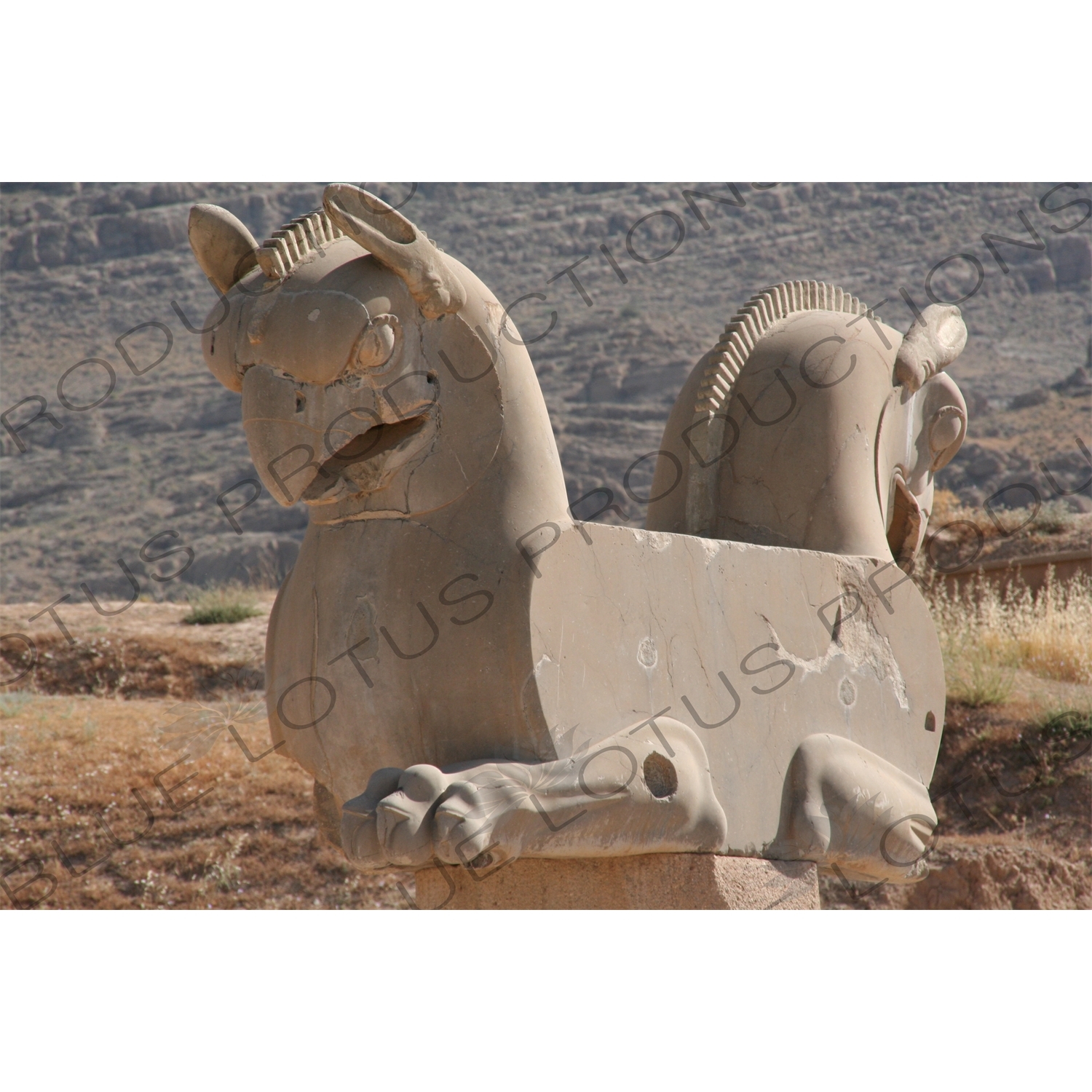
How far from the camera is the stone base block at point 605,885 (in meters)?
3.24

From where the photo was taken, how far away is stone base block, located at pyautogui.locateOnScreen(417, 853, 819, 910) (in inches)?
128

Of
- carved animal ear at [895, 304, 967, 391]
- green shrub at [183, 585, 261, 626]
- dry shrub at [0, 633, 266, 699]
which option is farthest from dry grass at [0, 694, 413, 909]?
carved animal ear at [895, 304, 967, 391]

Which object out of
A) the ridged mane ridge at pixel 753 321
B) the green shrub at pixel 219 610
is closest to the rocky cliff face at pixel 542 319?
the green shrub at pixel 219 610

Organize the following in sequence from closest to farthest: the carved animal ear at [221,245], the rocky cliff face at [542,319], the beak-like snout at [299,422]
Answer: the beak-like snout at [299,422]
the carved animal ear at [221,245]
the rocky cliff face at [542,319]

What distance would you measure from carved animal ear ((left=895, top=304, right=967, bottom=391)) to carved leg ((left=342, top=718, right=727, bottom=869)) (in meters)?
1.61

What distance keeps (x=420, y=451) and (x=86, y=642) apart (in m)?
7.98

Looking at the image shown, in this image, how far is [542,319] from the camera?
106ft

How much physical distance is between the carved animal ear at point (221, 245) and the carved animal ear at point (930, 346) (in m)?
2.11

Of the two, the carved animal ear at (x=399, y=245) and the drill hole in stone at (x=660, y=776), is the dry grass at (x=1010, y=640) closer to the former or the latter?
the drill hole in stone at (x=660, y=776)

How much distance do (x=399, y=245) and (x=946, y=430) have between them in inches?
88.0

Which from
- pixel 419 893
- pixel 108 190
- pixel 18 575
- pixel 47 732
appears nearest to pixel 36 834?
pixel 47 732

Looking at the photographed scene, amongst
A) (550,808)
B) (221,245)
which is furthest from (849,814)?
(221,245)

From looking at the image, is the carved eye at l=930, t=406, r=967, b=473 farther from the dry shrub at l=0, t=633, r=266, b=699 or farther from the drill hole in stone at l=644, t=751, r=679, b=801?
the dry shrub at l=0, t=633, r=266, b=699

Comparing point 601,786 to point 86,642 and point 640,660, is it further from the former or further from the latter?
point 86,642
